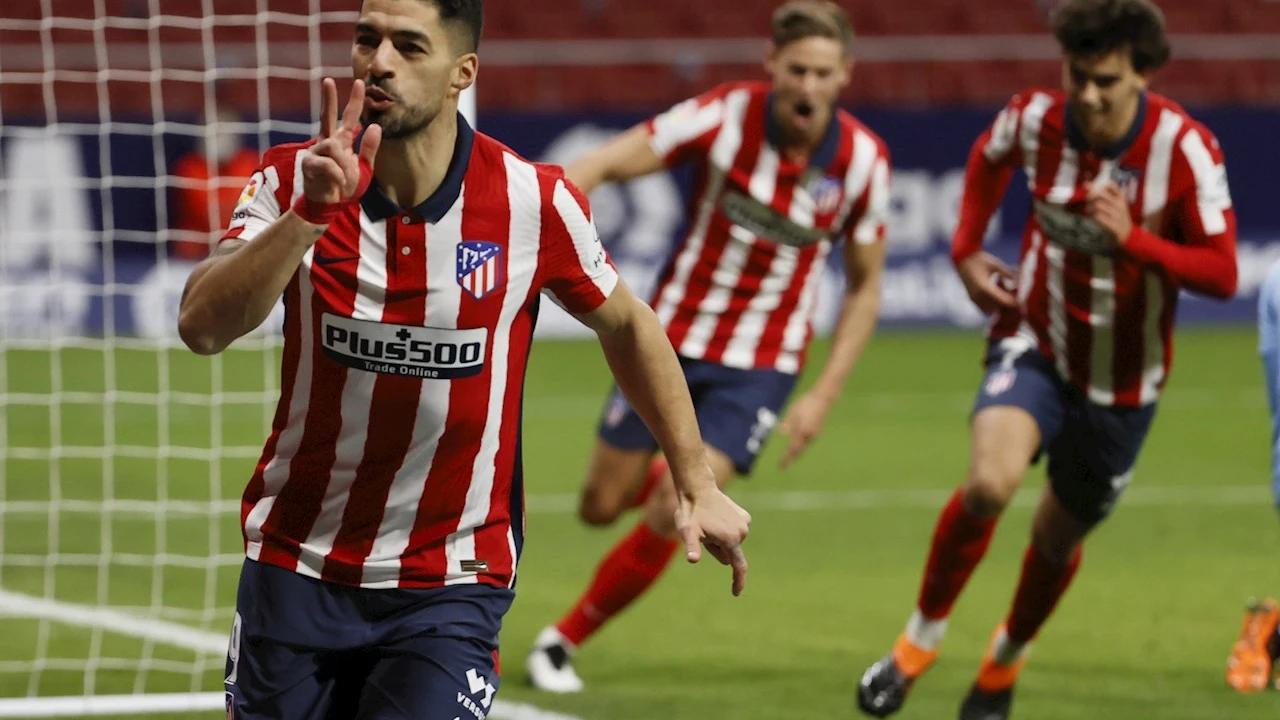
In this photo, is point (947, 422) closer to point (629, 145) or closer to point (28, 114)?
point (629, 145)

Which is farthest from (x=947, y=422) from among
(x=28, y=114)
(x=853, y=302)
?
(x=28, y=114)

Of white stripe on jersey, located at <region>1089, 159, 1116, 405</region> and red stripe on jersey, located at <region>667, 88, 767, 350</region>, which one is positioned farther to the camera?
red stripe on jersey, located at <region>667, 88, 767, 350</region>

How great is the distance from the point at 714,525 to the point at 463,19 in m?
1.08

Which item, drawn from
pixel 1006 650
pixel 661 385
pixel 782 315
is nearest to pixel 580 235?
pixel 661 385

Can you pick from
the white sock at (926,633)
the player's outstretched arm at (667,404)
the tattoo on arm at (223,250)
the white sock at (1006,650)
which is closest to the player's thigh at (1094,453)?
the white sock at (1006,650)

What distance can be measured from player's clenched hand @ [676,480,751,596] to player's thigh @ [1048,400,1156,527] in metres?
2.55

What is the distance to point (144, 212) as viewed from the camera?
50.0 ft

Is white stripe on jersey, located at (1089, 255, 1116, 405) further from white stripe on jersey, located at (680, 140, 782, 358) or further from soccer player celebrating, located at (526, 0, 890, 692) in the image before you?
white stripe on jersey, located at (680, 140, 782, 358)

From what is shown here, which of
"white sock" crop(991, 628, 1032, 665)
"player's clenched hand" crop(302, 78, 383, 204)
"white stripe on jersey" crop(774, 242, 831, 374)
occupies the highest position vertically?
"player's clenched hand" crop(302, 78, 383, 204)

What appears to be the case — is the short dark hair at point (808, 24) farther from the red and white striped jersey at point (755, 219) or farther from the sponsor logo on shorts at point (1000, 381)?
the sponsor logo on shorts at point (1000, 381)

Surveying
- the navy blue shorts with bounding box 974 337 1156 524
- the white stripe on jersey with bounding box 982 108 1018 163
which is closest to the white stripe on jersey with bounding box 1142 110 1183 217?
the white stripe on jersey with bounding box 982 108 1018 163

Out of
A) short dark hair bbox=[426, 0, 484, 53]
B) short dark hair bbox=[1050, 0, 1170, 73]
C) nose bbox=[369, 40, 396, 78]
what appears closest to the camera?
nose bbox=[369, 40, 396, 78]

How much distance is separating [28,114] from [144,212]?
196 centimetres

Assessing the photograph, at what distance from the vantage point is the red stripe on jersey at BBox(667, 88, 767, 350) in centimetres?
677
